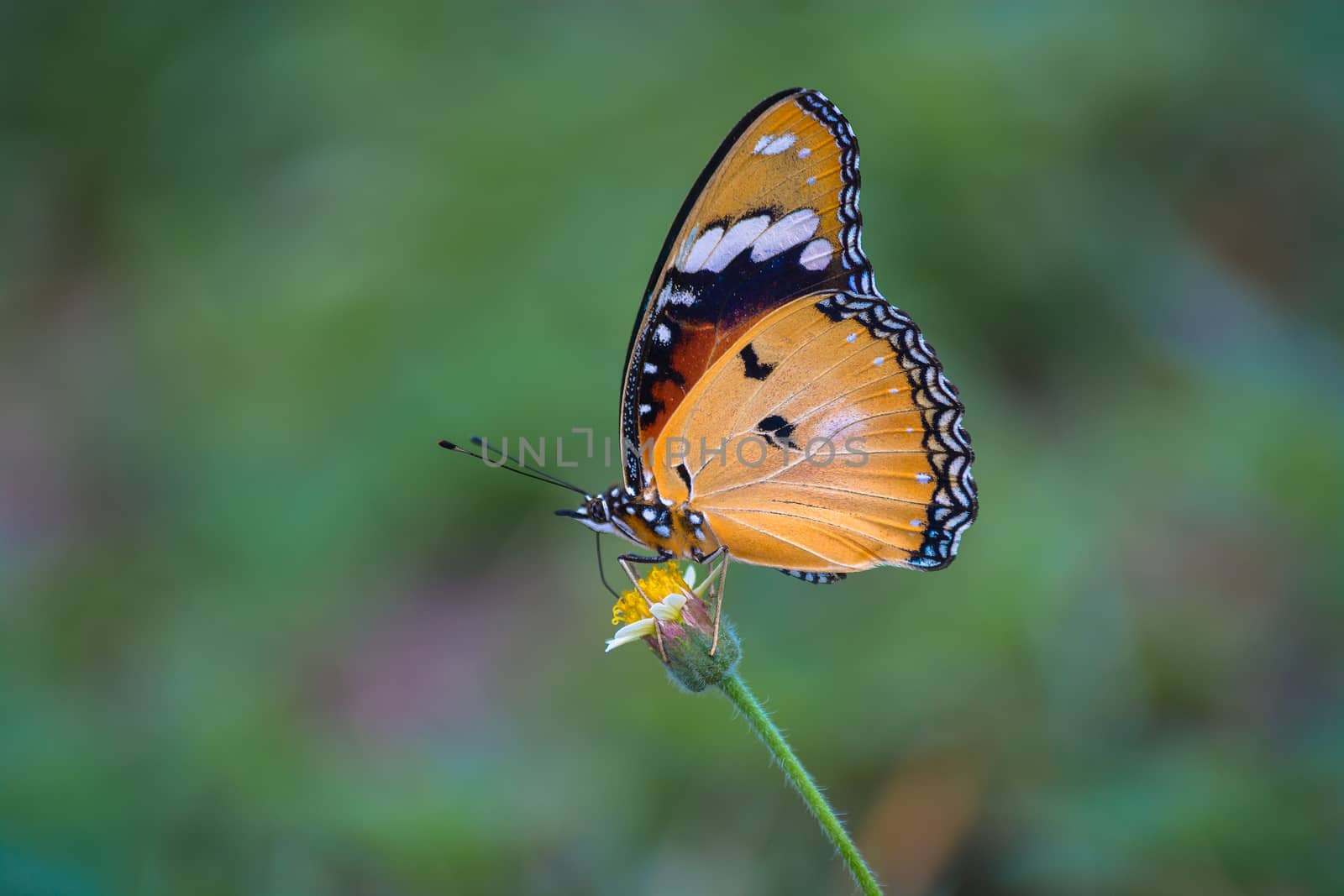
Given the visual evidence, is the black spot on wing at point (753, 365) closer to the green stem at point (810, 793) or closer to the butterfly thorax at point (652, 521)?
the butterfly thorax at point (652, 521)

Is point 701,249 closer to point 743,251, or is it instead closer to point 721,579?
point 743,251

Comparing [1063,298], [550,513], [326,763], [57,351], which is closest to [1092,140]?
[1063,298]

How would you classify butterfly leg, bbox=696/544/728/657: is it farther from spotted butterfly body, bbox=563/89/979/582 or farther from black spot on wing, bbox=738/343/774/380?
black spot on wing, bbox=738/343/774/380

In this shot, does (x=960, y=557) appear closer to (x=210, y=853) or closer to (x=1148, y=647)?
(x=1148, y=647)

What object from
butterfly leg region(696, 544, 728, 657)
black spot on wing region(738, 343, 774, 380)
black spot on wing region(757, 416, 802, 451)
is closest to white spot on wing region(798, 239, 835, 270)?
black spot on wing region(738, 343, 774, 380)

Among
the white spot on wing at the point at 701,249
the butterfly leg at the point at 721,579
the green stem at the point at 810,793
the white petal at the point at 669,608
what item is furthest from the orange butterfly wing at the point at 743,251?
the green stem at the point at 810,793

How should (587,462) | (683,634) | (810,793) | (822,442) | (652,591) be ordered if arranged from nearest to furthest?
(810,793) < (683,634) < (652,591) < (822,442) < (587,462)

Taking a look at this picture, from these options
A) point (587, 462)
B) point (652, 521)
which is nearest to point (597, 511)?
point (652, 521)
